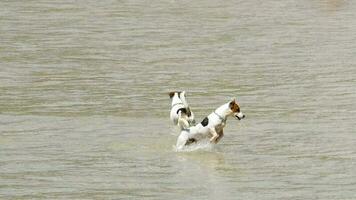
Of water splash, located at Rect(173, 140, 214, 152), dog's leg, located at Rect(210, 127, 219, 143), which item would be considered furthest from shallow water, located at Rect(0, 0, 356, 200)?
dog's leg, located at Rect(210, 127, 219, 143)

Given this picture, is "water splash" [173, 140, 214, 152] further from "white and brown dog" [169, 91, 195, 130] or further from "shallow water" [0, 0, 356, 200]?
"white and brown dog" [169, 91, 195, 130]

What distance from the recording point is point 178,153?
14414mm

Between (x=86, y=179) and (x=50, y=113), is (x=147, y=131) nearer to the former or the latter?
(x=50, y=113)

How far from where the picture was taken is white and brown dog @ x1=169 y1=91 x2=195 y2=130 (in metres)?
15.2

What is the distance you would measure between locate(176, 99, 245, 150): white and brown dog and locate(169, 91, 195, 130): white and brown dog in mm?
384

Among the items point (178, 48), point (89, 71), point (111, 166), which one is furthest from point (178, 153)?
point (178, 48)

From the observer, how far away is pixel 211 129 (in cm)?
1441

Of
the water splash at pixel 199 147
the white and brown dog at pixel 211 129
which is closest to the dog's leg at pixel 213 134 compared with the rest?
the white and brown dog at pixel 211 129

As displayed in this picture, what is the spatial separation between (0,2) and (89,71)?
10632 mm

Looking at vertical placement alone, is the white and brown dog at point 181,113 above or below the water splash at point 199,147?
above

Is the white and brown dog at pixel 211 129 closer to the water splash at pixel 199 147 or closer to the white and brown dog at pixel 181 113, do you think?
the water splash at pixel 199 147

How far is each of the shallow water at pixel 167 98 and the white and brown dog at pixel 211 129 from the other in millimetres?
173

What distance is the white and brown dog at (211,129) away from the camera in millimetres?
14406

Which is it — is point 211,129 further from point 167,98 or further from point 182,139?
point 167,98
